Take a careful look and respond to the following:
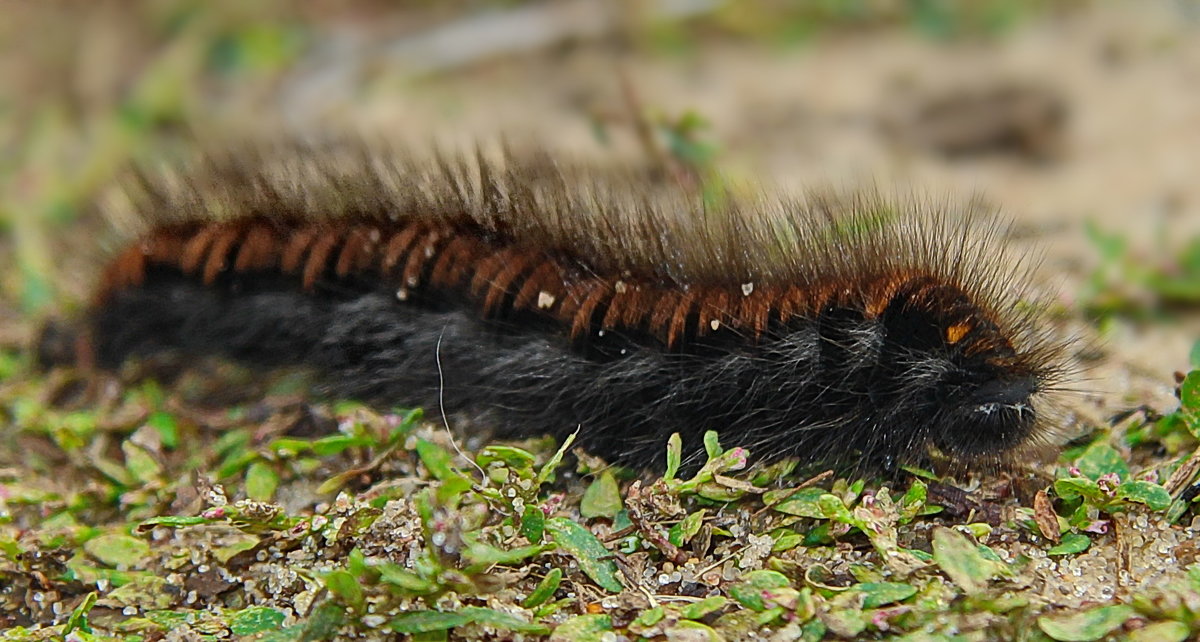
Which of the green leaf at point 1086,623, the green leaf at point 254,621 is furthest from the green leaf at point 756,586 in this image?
the green leaf at point 254,621

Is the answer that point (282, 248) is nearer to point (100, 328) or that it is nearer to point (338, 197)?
point (338, 197)

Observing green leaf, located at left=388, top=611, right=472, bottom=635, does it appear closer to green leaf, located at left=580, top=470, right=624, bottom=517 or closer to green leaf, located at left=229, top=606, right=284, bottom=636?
green leaf, located at left=229, top=606, right=284, bottom=636

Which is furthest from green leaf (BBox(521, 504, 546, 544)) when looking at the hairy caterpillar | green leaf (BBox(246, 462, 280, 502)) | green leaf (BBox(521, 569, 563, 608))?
green leaf (BBox(246, 462, 280, 502))

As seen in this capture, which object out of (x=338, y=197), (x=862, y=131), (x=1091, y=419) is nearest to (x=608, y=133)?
(x=862, y=131)

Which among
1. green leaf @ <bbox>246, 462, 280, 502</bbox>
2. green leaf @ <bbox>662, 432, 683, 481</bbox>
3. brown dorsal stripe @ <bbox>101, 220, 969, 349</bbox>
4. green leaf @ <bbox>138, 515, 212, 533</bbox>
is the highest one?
brown dorsal stripe @ <bbox>101, 220, 969, 349</bbox>

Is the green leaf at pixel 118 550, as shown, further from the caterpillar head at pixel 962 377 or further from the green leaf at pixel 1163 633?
the green leaf at pixel 1163 633
